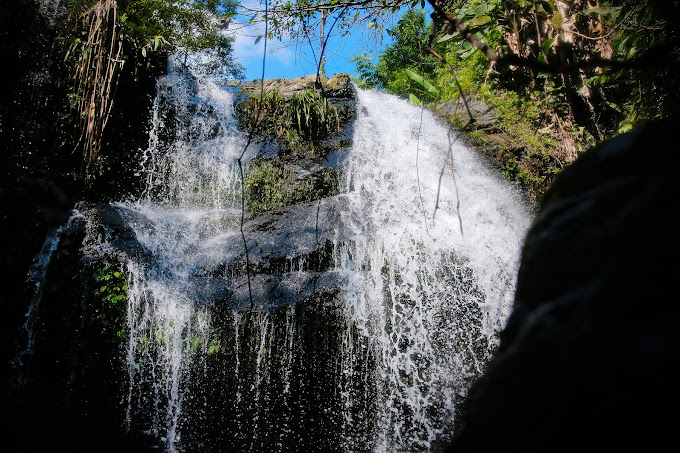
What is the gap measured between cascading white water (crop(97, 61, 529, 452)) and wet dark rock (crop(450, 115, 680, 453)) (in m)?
3.27

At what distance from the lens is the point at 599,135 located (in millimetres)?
6383

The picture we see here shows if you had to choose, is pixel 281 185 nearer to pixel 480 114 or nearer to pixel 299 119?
pixel 299 119

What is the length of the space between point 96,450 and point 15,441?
772mm

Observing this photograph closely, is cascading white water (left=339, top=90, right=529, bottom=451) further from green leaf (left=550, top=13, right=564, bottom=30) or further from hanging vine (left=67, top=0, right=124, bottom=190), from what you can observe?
hanging vine (left=67, top=0, right=124, bottom=190)

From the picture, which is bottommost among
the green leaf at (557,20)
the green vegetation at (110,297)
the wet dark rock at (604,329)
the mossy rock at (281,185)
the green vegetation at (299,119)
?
the wet dark rock at (604,329)

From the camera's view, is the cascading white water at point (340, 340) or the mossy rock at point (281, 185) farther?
the mossy rock at point (281, 185)

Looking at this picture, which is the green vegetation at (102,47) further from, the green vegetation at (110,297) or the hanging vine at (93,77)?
the green vegetation at (110,297)

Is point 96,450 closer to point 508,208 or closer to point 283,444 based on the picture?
point 283,444

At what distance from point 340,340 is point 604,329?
417cm

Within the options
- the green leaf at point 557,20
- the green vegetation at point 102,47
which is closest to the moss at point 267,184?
the green vegetation at point 102,47

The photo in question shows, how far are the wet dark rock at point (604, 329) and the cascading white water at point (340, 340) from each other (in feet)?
10.7

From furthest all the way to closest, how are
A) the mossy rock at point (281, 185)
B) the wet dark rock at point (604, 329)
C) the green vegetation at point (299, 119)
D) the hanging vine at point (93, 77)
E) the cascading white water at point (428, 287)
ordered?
1. the green vegetation at point (299, 119)
2. the mossy rock at point (281, 185)
3. the hanging vine at point (93, 77)
4. the cascading white water at point (428, 287)
5. the wet dark rock at point (604, 329)

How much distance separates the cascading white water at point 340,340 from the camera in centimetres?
459

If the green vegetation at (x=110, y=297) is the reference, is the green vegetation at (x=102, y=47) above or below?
above
